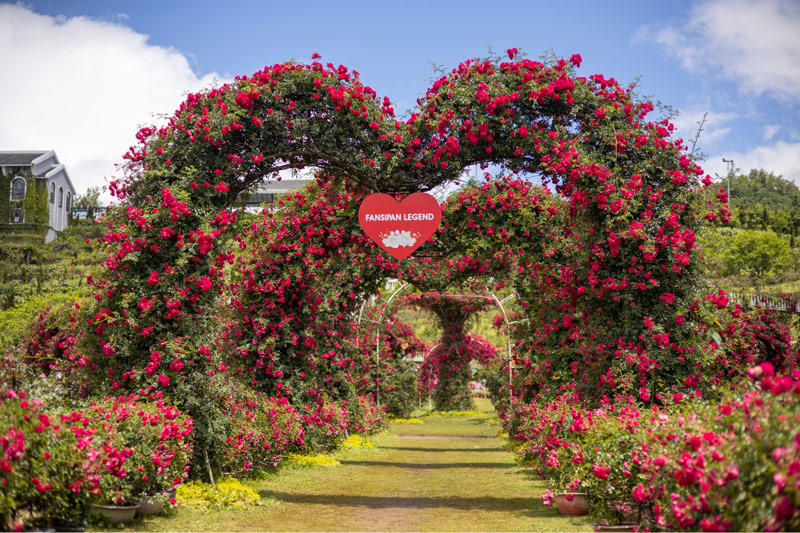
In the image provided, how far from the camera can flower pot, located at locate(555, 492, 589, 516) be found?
5.86 m

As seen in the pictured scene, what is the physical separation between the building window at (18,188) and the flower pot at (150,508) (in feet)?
134

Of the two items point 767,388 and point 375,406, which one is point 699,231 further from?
point 375,406

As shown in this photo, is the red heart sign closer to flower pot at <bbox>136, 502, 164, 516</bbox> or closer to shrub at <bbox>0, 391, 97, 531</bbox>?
flower pot at <bbox>136, 502, 164, 516</bbox>

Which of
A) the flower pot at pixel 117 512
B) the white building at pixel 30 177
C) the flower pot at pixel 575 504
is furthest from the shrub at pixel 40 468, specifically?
the white building at pixel 30 177

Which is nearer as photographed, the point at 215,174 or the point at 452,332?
the point at 215,174

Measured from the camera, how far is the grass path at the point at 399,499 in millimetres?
5680

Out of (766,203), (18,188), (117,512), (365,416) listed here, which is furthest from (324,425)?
(766,203)

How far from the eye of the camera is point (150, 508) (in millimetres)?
5242

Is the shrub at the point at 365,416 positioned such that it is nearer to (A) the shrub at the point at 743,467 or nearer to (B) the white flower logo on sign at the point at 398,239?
(B) the white flower logo on sign at the point at 398,239

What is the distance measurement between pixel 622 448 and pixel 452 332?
56.1ft

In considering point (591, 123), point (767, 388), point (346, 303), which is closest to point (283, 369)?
point (346, 303)

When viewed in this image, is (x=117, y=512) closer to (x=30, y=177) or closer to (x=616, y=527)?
(x=616, y=527)

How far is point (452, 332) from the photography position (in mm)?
22062

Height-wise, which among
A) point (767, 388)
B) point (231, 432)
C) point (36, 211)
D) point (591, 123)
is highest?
point (36, 211)
